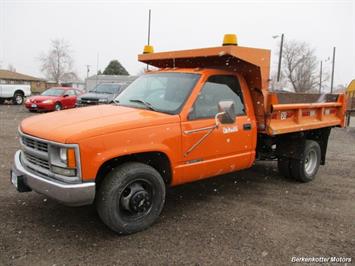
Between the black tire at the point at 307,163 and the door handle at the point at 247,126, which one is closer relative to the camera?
the door handle at the point at 247,126

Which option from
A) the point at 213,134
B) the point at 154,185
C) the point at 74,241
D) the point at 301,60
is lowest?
the point at 74,241

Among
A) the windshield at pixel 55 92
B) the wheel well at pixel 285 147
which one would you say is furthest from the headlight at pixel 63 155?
the windshield at pixel 55 92

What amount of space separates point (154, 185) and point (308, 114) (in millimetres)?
3513

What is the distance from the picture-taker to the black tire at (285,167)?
6.55 metres

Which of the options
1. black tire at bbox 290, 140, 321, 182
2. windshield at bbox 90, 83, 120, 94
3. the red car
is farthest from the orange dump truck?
the red car

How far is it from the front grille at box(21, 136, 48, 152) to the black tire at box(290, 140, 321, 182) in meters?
4.43

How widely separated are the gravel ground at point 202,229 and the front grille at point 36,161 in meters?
0.79

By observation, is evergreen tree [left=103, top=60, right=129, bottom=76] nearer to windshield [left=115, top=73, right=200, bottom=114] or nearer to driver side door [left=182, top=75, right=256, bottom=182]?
windshield [left=115, top=73, right=200, bottom=114]

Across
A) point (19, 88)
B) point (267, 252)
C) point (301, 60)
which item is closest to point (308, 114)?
point (267, 252)

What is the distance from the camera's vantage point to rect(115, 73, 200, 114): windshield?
456cm

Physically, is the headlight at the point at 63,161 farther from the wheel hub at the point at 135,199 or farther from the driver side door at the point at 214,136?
the driver side door at the point at 214,136

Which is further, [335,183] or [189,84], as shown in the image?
[335,183]

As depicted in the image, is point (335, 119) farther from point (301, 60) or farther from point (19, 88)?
point (301, 60)

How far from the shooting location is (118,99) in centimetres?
525
